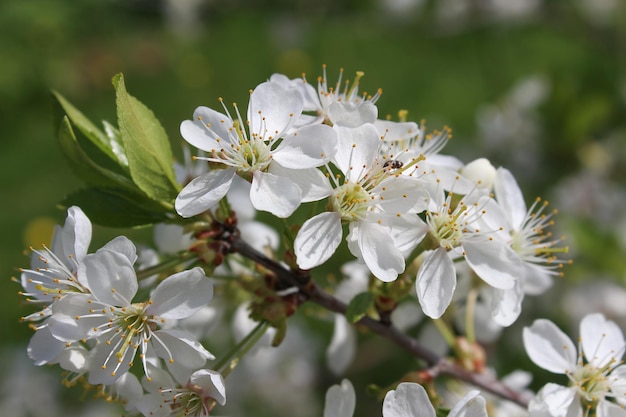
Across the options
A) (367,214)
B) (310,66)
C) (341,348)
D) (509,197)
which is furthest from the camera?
(310,66)

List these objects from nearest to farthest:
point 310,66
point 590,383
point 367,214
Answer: point 367,214
point 590,383
point 310,66

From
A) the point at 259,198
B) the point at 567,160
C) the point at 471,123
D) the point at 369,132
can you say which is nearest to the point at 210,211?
the point at 259,198

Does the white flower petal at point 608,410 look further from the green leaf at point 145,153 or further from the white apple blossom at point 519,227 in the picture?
the green leaf at point 145,153

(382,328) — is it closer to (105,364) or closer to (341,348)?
(341,348)

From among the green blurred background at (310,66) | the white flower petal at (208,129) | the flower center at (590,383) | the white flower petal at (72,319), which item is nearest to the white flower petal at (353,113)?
the white flower petal at (208,129)

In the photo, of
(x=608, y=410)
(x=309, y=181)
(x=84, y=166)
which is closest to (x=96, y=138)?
(x=84, y=166)

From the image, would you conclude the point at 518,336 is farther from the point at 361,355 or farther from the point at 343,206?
the point at 343,206

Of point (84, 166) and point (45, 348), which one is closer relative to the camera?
point (45, 348)

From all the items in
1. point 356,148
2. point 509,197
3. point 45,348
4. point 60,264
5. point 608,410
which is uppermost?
point 356,148

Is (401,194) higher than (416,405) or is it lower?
higher
